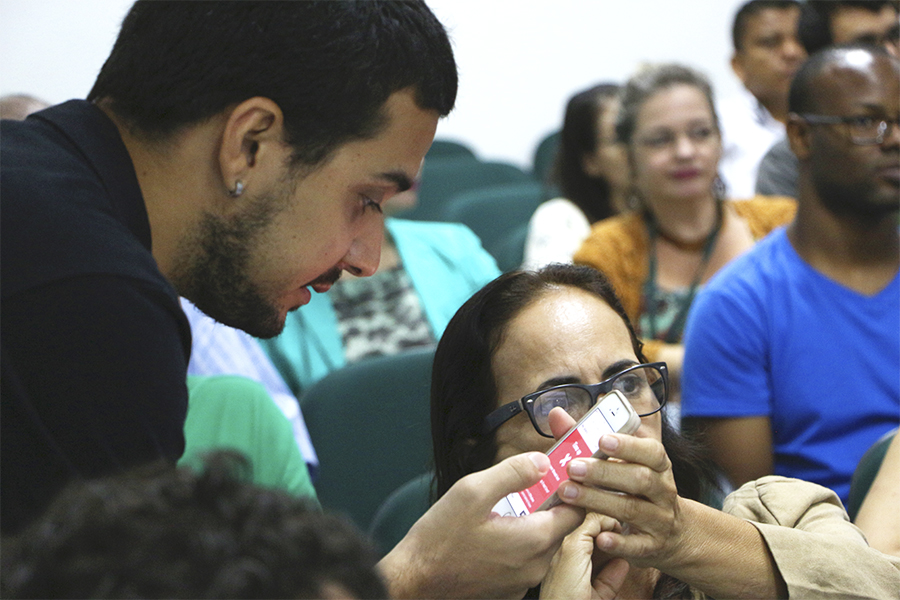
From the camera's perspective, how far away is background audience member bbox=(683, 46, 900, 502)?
1745 millimetres

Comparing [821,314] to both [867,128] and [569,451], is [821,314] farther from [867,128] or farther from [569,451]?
[569,451]

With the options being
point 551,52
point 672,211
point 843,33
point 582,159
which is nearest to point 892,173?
point 672,211

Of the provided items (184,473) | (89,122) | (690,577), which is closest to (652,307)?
(690,577)

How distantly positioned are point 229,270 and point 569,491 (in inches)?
19.4

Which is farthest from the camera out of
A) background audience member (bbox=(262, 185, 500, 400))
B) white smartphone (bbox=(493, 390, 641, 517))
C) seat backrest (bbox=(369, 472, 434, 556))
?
background audience member (bbox=(262, 185, 500, 400))

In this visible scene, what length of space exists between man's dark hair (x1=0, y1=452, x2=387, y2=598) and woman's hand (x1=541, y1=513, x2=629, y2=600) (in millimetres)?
475

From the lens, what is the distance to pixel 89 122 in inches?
41.2

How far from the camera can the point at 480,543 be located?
0.93m

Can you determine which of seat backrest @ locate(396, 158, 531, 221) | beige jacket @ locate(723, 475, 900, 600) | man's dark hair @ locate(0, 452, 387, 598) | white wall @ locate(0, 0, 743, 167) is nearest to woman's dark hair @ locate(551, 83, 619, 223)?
seat backrest @ locate(396, 158, 531, 221)

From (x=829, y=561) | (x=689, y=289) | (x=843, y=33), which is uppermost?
(x=843, y=33)

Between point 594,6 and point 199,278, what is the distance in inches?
175

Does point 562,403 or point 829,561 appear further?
point 562,403

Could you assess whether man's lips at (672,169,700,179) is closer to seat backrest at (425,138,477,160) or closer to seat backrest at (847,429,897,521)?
seat backrest at (847,429,897,521)

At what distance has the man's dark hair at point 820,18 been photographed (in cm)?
309
